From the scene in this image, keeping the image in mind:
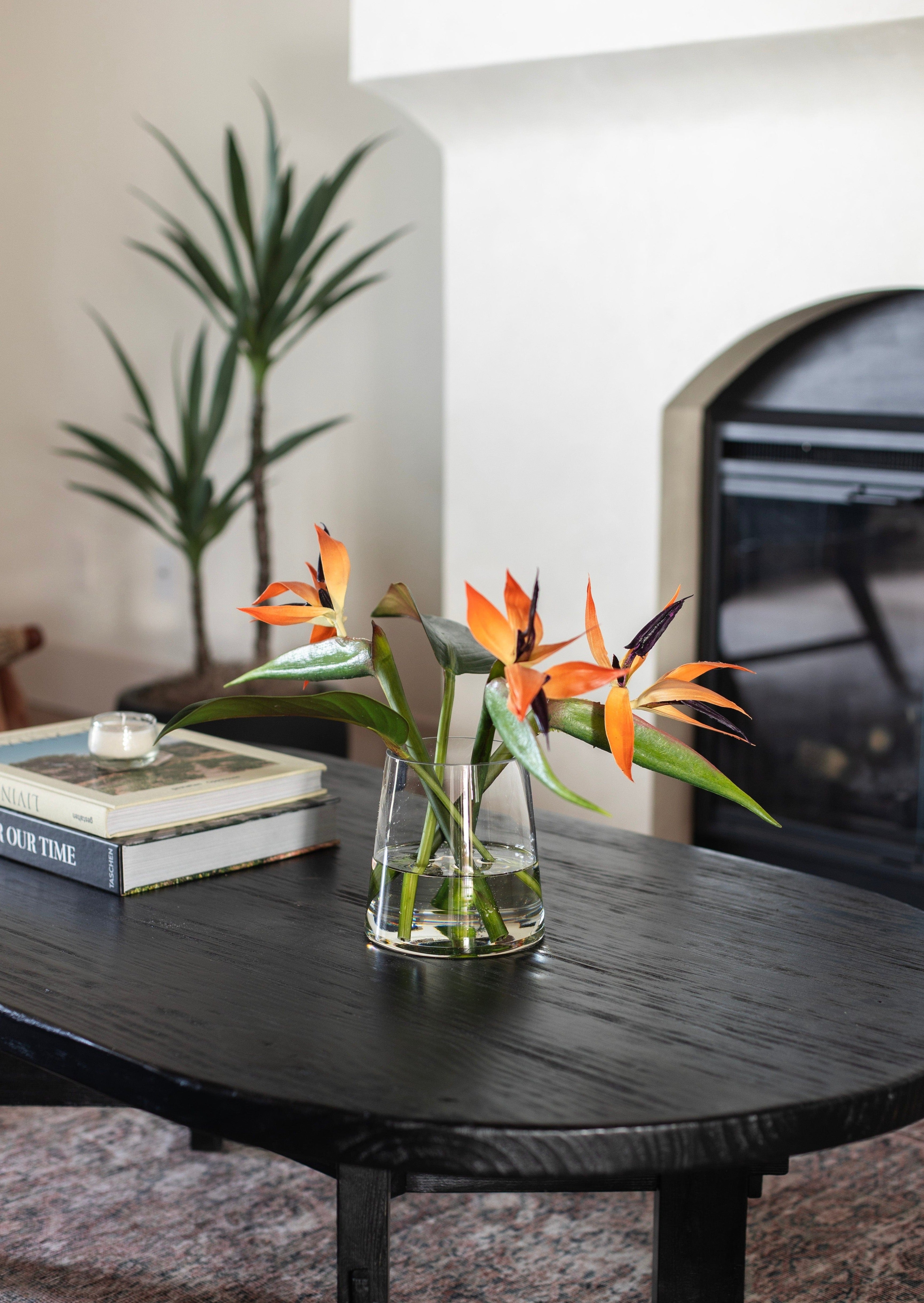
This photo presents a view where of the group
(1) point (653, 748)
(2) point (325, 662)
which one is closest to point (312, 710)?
(2) point (325, 662)

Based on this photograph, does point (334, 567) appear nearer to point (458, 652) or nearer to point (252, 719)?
point (458, 652)

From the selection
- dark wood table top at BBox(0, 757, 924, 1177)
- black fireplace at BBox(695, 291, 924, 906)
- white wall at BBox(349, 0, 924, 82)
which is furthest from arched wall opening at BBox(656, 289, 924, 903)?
dark wood table top at BBox(0, 757, 924, 1177)

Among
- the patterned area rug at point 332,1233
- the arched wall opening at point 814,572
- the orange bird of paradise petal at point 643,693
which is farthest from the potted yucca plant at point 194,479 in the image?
the orange bird of paradise petal at point 643,693

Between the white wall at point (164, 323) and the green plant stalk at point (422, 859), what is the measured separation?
2095 mm

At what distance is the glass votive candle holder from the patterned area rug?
1.75 ft

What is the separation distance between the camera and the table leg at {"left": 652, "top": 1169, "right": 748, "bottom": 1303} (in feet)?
3.03

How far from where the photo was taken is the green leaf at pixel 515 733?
86cm

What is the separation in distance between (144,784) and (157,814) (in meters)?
0.06

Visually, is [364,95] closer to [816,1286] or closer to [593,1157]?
[816,1286]

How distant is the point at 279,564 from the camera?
3.39 m

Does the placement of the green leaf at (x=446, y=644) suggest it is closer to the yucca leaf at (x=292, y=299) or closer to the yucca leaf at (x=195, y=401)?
the yucca leaf at (x=292, y=299)

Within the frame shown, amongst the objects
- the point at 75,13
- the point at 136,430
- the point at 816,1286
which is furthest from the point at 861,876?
the point at 75,13

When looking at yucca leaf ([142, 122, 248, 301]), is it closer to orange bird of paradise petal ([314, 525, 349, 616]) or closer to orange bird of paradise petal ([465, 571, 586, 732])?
orange bird of paradise petal ([314, 525, 349, 616])

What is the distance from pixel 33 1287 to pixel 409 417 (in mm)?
2131
